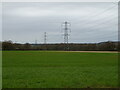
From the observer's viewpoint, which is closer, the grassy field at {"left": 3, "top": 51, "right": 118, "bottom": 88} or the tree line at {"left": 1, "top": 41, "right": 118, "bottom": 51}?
the grassy field at {"left": 3, "top": 51, "right": 118, "bottom": 88}

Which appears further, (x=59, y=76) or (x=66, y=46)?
(x=66, y=46)

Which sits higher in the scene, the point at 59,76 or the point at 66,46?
the point at 66,46

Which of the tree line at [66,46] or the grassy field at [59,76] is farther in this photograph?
the tree line at [66,46]

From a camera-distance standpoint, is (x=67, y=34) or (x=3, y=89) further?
(x=67, y=34)

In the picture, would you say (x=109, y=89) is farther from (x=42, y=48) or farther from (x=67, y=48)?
(x=42, y=48)

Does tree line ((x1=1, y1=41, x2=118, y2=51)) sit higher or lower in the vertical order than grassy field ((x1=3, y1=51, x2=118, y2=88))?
higher

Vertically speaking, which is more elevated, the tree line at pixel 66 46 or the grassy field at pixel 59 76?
the tree line at pixel 66 46

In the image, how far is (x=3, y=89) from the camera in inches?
240

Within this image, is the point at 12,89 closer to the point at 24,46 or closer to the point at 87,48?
the point at 87,48

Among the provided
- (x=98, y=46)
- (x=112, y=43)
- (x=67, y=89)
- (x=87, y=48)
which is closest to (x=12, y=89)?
(x=67, y=89)

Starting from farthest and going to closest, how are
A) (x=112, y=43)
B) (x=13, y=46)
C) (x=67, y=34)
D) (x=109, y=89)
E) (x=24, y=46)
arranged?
(x=24, y=46), (x=13, y=46), (x=67, y=34), (x=112, y=43), (x=109, y=89)

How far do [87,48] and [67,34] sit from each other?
40.9ft

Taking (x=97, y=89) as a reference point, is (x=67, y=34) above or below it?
above

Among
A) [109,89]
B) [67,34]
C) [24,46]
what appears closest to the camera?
[109,89]
